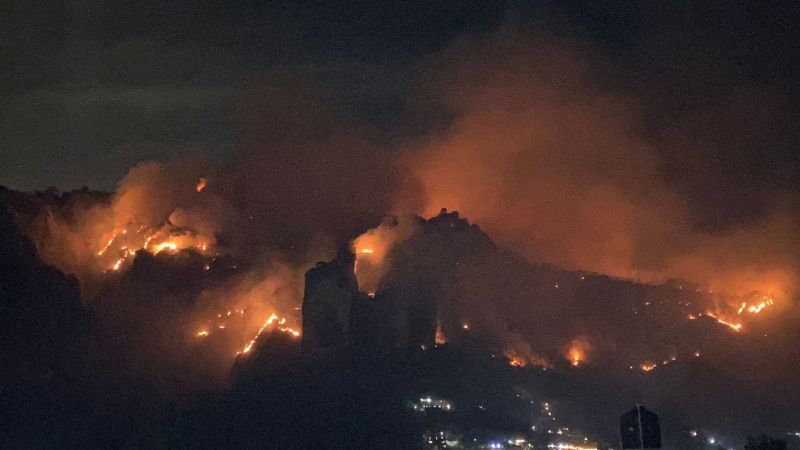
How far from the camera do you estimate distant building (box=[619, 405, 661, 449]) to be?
1381 centimetres

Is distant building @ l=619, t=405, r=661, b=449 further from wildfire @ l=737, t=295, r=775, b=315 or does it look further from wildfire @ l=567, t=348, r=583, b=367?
wildfire @ l=737, t=295, r=775, b=315

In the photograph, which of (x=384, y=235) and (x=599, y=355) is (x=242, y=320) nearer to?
(x=384, y=235)

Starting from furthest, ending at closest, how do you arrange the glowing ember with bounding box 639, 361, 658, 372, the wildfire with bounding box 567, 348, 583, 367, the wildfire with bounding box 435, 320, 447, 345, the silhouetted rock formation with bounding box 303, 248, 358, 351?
1. the glowing ember with bounding box 639, 361, 658, 372
2. the wildfire with bounding box 567, 348, 583, 367
3. the wildfire with bounding box 435, 320, 447, 345
4. the silhouetted rock formation with bounding box 303, 248, 358, 351

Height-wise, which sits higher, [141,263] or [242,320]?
[141,263]

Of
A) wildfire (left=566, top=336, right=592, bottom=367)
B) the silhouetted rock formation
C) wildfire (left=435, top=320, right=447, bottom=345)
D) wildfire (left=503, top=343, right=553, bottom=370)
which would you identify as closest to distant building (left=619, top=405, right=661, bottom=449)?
the silhouetted rock formation

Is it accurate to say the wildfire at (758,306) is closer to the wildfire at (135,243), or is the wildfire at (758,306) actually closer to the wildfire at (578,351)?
the wildfire at (578,351)

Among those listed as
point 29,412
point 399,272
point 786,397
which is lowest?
point 29,412

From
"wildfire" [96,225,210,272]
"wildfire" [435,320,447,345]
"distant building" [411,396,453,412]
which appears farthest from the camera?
"wildfire" [435,320,447,345]

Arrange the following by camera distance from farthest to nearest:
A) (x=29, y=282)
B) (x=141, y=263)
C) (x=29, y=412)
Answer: (x=141, y=263) → (x=29, y=282) → (x=29, y=412)

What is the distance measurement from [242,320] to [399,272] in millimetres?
20179

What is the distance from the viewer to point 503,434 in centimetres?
8994

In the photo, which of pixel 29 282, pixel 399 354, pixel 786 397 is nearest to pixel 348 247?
pixel 399 354

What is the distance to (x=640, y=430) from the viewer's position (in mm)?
13859

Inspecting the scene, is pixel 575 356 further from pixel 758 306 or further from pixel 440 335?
pixel 758 306
